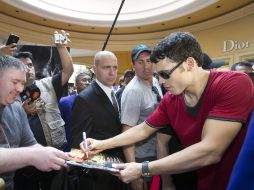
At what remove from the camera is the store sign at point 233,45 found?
26.8 feet

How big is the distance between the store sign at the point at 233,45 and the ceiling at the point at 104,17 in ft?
3.00

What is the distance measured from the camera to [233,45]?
858 cm

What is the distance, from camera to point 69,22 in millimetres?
10219

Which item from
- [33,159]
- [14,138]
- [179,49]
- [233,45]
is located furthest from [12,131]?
[233,45]

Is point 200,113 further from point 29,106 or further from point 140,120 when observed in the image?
point 29,106

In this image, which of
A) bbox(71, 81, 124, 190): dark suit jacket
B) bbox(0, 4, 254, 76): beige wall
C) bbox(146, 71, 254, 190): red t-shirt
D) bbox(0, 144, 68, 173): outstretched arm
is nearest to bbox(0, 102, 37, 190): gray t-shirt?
bbox(0, 144, 68, 173): outstretched arm

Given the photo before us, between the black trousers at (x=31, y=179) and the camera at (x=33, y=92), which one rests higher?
the camera at (x=33, y=92)

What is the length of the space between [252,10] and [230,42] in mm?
1151

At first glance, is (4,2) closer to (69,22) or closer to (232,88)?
(69,22)

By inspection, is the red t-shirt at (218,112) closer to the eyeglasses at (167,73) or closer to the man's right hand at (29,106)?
the eyeglasses at (167,73)

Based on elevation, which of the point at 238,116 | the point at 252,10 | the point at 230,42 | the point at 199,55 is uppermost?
the point at 252,10

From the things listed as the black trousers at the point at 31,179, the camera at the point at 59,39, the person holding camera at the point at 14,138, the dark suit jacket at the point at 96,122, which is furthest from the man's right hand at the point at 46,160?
the camera at the point at 59,39

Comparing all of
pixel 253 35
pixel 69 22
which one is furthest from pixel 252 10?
pixel 69 22

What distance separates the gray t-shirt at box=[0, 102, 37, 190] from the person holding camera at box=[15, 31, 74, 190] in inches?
22.8
